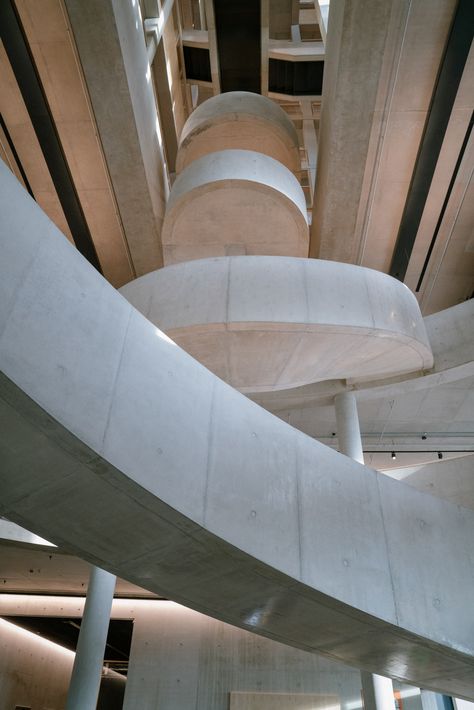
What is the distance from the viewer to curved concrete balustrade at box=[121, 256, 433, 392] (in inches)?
316

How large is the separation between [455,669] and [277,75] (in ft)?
60.4

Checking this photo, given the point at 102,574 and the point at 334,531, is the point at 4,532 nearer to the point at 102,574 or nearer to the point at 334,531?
the point at 102,574

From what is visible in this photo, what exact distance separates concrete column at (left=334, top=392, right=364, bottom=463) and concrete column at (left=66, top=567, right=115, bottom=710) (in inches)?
235

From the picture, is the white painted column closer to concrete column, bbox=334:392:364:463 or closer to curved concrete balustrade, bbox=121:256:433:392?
concrete column, bbox=334:392:364:463

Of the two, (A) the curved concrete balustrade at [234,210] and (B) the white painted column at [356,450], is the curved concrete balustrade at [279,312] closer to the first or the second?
(B) the white painted column at [356,450]

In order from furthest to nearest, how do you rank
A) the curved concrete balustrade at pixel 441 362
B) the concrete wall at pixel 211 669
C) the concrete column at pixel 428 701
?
the concrete wall at pixel 211 669
the concrete column at pixel 428 701
the curved concrete balustrade at pixel 441 362

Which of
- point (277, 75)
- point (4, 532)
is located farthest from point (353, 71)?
point (4, 532)

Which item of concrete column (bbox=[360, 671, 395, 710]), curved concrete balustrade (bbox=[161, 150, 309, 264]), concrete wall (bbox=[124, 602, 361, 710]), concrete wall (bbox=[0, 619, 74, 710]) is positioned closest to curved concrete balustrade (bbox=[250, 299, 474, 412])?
curved concrete balustrade (bbox=[161, 150, 309, 264])

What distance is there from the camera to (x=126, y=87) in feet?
33.7

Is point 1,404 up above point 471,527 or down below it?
above

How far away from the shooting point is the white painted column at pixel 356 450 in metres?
8.77

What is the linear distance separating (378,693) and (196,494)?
667 centimetres

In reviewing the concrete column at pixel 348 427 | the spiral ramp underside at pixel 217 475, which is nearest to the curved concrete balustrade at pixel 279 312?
the spiral ramp underside at pixel 217 475

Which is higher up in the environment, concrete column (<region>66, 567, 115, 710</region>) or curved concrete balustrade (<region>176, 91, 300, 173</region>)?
curved concrete balustrade (<region>176, 91, 300, 173</region>)
